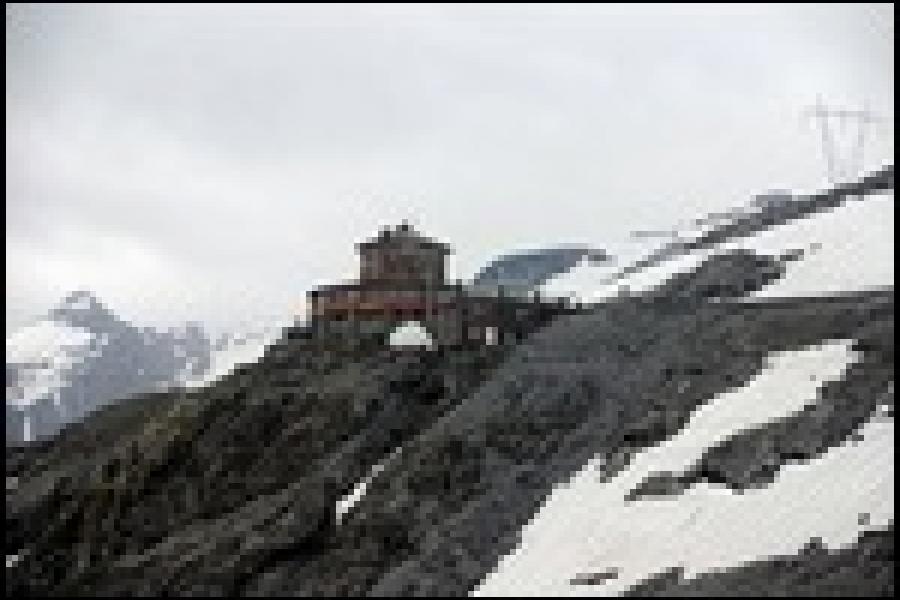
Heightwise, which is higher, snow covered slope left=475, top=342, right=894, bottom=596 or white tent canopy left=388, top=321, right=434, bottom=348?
white tent canopy left=388, top=321, right=434, bottom=348

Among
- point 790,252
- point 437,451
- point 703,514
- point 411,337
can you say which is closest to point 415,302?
point 411,337

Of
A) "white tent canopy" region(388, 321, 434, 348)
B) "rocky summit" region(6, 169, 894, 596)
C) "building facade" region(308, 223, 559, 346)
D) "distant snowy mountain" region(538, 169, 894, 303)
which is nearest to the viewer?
"rocky summit" region(6, 169, 894, 596)

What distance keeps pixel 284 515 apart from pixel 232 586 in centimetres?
417

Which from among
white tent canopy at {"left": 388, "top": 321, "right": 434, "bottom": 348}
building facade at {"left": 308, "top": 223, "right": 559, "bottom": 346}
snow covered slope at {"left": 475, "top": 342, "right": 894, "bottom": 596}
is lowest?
snow covered slope at {"left": 475, "top": 342, "right": 894, "bottom": 596}

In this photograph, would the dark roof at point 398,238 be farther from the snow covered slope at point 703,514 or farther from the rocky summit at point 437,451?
the snow covered slope at point 703,514

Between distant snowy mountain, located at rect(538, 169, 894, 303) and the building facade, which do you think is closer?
distant snowy mountain, located at rect(538, 169, 894, 303)

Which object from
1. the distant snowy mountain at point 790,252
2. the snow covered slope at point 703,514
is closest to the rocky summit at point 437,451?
the snow covered slope at point 703,514

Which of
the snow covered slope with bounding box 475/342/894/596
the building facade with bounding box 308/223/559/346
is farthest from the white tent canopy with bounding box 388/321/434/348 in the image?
the snow covered slope with bounding box 475/342/894/596

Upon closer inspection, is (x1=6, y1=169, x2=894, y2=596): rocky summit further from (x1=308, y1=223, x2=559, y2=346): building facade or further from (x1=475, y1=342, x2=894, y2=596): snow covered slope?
(x1=308, y1=223, x2=559, y2=346): building facade

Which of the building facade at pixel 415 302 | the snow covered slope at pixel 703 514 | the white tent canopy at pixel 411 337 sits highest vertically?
the building facade at pixel 415 302

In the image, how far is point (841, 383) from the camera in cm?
3788

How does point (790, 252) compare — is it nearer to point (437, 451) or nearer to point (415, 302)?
point (415, 302)

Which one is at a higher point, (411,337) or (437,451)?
(411,337)

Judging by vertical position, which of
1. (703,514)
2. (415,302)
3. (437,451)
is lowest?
(703,514)
